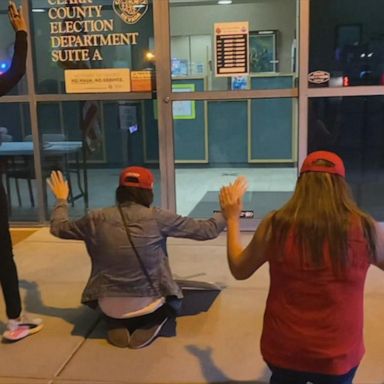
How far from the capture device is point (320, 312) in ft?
6.19

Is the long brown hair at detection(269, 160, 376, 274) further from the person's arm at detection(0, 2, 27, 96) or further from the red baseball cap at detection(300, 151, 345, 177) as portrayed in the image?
the person's arm at detection(0, 2, 27, 96)

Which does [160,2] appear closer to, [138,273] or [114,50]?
[114,50]

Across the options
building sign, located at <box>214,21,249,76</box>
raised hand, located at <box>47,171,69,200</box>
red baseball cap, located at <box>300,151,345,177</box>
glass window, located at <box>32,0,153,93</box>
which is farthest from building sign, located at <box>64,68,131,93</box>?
red baseball cap, located at <box>300,151,345,177</box>

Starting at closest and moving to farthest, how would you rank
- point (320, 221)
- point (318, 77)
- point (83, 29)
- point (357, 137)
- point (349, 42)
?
1. point (320, 221)
2. point (318, 77)
3. point (349, 42)
4. point (83, 29)
5. point (357, 137)

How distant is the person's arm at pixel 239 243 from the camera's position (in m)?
1.96

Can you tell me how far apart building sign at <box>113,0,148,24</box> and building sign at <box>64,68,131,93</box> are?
0.45 metres

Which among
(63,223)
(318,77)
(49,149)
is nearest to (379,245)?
(63,223)

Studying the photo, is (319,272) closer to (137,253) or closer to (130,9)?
(137,253)

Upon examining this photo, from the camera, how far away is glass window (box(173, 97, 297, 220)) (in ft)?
17.4

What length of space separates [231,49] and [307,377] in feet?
11.6

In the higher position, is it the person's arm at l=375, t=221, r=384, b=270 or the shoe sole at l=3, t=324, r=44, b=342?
the person's arm at l=375, t=221, r=384, b=270

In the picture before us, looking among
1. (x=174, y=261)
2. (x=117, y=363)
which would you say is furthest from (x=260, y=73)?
(x=117, y=363)

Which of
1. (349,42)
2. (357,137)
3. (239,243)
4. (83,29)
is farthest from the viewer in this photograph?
(357,137)

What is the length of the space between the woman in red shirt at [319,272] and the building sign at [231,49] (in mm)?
3117
